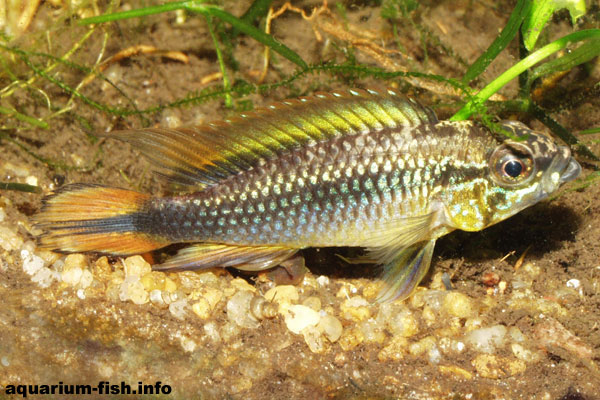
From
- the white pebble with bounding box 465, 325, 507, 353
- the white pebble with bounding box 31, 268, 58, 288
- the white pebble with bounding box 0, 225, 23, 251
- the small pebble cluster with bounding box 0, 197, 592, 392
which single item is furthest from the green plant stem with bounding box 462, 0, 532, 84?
the white pebble with bounding box 0, 225, 23, 251

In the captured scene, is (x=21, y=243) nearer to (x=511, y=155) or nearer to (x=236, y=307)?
(x=236, y=307)

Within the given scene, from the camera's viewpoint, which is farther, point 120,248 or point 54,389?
point 120,248

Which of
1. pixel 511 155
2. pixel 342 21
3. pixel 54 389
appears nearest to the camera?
pixel 54 389

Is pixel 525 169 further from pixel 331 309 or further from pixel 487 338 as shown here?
pixel 331 309

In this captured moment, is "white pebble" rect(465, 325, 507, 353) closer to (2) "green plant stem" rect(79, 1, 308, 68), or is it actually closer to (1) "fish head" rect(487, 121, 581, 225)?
(1) "fish head" rect(487, 121, 581, 225)

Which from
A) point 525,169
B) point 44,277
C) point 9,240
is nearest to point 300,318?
point 525,169

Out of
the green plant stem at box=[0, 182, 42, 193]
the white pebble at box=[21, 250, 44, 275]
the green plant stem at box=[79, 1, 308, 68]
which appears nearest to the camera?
the white pebble at box=[21, 250, 44, 275]

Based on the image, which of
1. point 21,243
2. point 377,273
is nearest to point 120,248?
point 21,243
